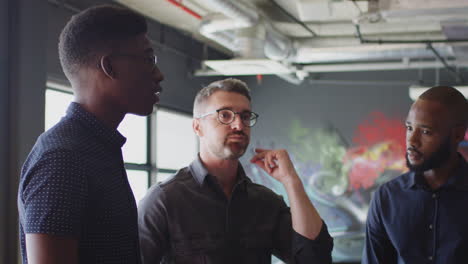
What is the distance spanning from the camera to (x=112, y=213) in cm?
119

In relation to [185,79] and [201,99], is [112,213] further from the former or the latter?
[185,79]

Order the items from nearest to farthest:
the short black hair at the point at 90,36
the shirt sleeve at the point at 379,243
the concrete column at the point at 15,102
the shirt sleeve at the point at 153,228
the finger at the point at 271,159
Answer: the short black hair at the point at 90,36 → the shirt sleeve at the point at 153,228 → the finger at the point at 271,159 → the shirt sleeve at the point at 379,243 → the concrete column at the point at 15,102

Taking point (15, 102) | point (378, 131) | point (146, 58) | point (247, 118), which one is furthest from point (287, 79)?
point (146, 58)

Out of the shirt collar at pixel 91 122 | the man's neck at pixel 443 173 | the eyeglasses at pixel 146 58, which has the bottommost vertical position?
the man's neck at pixel 443 173

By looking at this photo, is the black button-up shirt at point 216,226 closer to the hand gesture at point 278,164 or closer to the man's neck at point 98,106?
the hand gesture at point 278,164

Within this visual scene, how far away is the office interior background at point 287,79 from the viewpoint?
4.46 metres

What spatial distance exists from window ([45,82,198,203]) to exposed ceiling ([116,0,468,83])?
0.87m

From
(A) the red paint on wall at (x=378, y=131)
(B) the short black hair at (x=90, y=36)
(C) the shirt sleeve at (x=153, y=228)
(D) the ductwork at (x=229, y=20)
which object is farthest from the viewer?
(A) the red paint on wall at (x=378, y=131)

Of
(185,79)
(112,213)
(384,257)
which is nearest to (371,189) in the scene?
(185,79)

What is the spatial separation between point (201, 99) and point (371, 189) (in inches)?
288

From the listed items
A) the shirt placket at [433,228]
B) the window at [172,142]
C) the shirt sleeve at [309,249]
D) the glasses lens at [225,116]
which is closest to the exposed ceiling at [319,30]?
the window at [172,142]

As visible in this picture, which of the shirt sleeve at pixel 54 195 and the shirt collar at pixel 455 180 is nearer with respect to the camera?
the shirt sleeve at pixel 54 195

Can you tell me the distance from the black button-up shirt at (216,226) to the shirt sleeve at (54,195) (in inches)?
29.5

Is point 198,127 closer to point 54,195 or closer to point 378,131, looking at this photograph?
point 54,195
